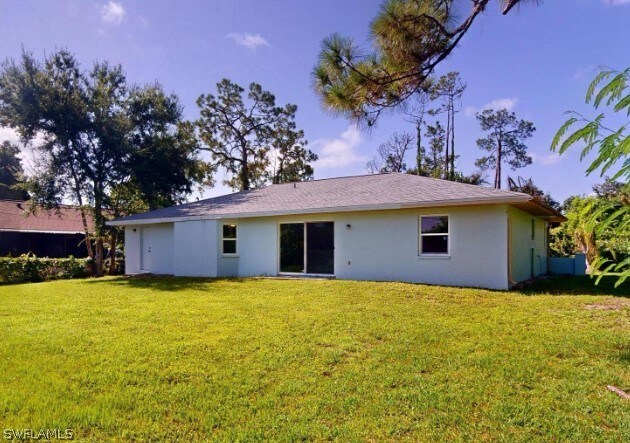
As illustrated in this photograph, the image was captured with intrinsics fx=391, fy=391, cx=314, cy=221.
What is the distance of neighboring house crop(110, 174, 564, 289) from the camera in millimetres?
11117

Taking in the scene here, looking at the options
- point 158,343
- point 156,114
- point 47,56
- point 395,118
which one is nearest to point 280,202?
point 395,118

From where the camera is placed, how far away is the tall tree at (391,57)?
19.2 feet

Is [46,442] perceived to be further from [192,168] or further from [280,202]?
[192,168]

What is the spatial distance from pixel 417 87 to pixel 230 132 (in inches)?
1096

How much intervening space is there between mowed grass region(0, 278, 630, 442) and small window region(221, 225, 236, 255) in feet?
23.7

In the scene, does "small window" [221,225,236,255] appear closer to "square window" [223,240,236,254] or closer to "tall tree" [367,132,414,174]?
"square window" [223,240,236,254]

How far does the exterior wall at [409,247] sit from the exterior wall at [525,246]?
0.91 meters

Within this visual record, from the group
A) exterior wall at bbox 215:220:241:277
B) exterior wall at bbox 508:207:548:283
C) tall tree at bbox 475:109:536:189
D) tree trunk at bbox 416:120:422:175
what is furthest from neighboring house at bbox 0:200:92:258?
tall tree at bbox 475:109:536:189

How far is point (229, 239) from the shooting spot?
15664 mm

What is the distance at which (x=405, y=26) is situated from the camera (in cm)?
588

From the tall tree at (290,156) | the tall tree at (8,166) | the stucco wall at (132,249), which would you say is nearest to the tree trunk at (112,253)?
the stucco wall at (132,249)

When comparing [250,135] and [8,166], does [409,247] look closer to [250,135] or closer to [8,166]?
[250,135]

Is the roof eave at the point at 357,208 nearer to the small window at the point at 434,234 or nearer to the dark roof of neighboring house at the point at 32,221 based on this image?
the small window at the point at 434,234

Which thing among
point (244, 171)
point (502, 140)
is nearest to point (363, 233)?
point (244, 171)
